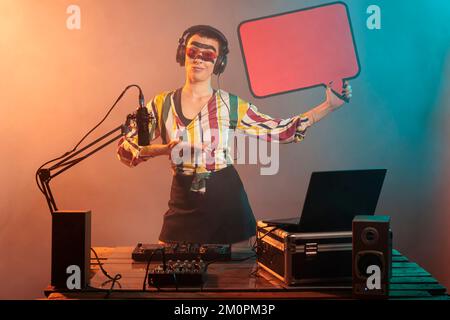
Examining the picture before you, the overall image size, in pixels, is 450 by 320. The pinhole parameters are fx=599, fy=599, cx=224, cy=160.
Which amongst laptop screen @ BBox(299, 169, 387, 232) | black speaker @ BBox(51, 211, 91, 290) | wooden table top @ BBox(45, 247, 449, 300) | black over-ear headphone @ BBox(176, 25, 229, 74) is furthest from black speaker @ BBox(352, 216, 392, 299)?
black over-ear headphone @ BBox(176, 25, 229, 74)

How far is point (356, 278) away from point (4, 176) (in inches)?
124

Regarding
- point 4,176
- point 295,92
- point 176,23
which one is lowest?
point 4,176

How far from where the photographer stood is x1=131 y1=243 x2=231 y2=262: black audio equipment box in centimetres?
285

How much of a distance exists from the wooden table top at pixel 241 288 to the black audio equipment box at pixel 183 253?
12 cm

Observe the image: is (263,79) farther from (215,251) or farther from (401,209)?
(215,251)

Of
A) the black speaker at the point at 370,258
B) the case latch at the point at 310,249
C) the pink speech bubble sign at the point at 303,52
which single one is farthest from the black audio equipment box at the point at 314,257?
the pink speech bubble sign at the point at 303,52

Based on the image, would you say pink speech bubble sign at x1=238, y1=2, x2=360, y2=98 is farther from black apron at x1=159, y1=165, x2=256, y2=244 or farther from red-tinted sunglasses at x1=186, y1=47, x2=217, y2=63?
black apron at x1=159, y1=165, x2=256, y2=244

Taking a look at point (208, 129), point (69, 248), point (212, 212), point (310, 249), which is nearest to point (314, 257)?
point (310, 249)

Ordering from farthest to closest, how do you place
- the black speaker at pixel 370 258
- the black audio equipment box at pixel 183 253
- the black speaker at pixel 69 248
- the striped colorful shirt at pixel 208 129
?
the striped colorful shirt at pixel 208 129 < the black audio equipment box at pixel 183 253 < the black speaker at pixel 69 248 < the black speaker at pixel 370 258

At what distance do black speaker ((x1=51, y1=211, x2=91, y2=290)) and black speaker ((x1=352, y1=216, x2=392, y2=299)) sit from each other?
43.5 inches

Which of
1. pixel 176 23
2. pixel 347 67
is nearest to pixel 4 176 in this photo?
pixel 176 23

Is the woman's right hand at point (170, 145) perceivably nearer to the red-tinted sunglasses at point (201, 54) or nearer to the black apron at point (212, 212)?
the black apron at point (212, 212)

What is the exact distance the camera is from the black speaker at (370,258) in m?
2.34

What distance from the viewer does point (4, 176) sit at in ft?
15.0
